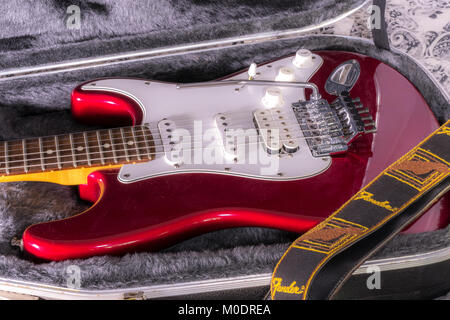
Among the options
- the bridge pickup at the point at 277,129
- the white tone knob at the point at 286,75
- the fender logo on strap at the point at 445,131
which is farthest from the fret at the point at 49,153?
the fender logo on strap at the point at 445,131

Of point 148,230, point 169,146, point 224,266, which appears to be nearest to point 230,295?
point 224,266

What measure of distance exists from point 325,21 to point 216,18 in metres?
0.28

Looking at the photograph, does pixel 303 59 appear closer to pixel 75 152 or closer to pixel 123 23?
pixel 123 23

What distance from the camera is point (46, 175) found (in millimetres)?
961

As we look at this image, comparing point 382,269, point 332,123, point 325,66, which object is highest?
point 325,66

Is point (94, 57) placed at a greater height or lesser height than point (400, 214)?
greater

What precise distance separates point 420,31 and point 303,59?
0.39 meters

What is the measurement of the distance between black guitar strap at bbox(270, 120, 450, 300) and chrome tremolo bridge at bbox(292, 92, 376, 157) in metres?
0.11

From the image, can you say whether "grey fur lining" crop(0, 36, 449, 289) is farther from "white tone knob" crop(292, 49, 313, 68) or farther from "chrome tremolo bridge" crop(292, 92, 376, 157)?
"chrome tremolo bridge" crop(292, 92, 376, 157)

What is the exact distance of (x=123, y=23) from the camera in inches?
44.1

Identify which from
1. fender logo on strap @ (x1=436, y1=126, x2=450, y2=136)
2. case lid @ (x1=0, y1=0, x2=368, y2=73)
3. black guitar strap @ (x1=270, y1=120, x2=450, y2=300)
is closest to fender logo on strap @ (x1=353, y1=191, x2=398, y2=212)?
black guitar strap @ (x1=270, y1=120, x2=450, y2=300)

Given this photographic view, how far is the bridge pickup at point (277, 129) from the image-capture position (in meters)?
1.02

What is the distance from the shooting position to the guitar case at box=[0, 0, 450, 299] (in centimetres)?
90

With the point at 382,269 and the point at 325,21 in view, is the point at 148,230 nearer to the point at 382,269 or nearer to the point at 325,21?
the point at 382,269
